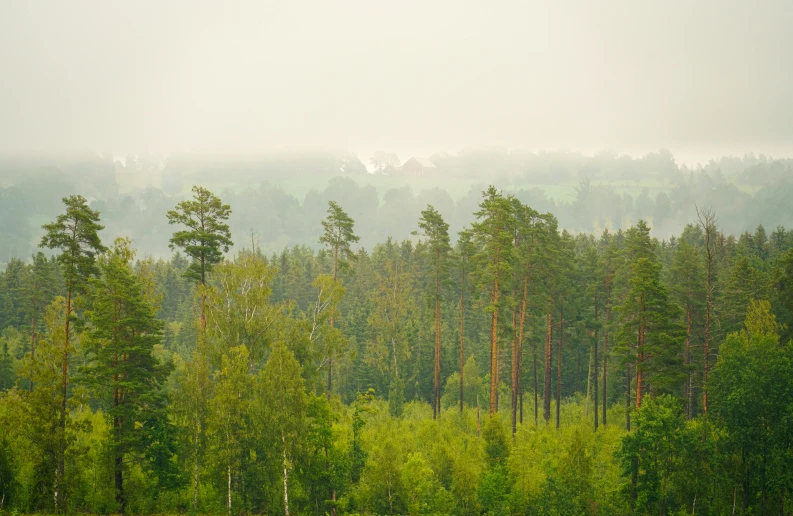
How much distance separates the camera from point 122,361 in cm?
2778

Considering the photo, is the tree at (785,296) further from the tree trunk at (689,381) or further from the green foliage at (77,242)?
the green foliage at (77,242)

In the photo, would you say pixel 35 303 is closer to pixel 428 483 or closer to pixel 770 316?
pixel 428 483

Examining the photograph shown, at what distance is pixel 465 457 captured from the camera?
1190 inches

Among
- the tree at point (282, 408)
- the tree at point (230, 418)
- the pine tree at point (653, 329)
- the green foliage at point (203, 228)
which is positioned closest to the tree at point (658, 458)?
the pine tree at point (653, 329)

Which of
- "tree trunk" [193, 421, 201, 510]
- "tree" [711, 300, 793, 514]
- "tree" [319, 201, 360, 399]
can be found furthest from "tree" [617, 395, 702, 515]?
"tree" [319, 201, 360, 399]

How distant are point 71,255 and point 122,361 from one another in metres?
5.97

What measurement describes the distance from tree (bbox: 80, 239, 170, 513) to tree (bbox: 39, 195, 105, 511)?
2.69 ft

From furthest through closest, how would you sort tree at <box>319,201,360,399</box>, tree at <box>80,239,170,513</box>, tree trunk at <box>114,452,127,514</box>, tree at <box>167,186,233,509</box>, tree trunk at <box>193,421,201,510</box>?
tree at <box>319,201,360,399</box> < tree at <box>167,186,233,509</box> < tree trunk at <box>193,421,201,510</box> < tree trunk at <box>114,452,127,514</box> < tree at <box>80,239,170,513</box>

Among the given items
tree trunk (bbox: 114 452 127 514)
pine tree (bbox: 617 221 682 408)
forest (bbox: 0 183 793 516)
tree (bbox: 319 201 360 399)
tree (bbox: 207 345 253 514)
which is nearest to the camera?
forest (bbox: 0 183 793 516)

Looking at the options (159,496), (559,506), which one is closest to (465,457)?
(559,506)

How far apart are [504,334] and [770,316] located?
16.3 m

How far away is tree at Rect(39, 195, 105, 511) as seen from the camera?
26.6 metres

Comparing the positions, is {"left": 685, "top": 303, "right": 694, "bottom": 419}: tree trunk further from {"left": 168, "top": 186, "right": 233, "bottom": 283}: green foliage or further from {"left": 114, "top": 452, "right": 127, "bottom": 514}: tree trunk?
{"left": 114, "top": 452, "right": 127, "bottom": 514}: tree trunk

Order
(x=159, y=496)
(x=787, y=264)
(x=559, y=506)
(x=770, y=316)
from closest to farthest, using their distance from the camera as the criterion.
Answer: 1. (x=559, y=506)
2. (x=159, y=496)
3. (x=770, y=316)
4. (x=787, y=264)
